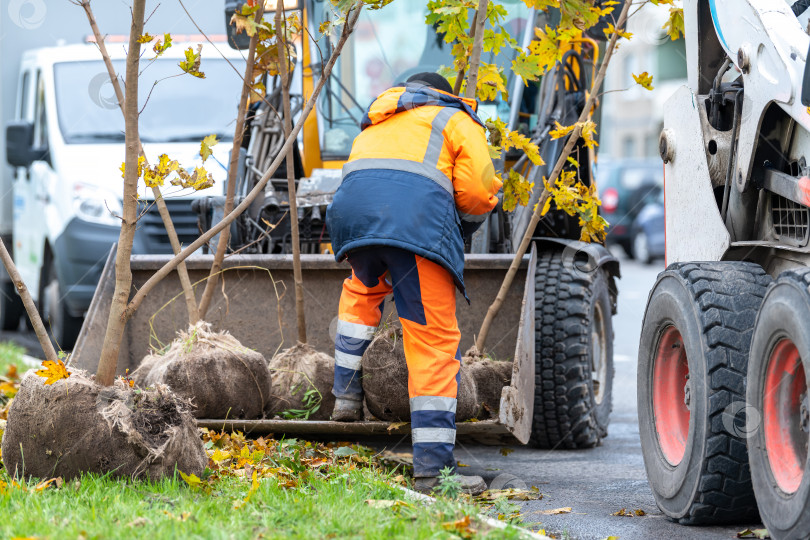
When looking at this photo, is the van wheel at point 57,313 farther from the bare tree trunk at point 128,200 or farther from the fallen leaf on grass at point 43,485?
the fallen leaf on grass at point 43,485

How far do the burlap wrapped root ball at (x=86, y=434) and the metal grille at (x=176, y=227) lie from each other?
4.33 m

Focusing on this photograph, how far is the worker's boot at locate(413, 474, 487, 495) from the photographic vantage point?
4.16m

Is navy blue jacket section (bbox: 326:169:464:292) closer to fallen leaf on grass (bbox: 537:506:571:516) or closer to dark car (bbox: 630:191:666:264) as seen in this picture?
fallen leaf on grass (bbox: 537:506:571:516)

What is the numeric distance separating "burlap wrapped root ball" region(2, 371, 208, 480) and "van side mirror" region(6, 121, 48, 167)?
5366mm

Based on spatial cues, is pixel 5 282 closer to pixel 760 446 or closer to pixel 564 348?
pixel 564 348

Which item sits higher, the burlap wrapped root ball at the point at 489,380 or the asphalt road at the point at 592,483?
the burlap wrapped root ball at the point at 489,380

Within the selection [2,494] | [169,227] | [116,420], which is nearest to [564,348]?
[169,227]

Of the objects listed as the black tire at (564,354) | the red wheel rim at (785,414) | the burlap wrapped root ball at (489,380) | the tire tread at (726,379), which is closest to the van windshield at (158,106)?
the black tire at (564,354)

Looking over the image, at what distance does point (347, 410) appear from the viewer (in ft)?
15.2

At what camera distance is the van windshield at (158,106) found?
8797 millimetres

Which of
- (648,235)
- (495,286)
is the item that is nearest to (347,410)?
(495,286)

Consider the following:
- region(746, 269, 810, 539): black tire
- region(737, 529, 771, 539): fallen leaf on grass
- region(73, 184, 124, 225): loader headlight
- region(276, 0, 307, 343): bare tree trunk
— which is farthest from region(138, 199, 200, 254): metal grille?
region(746, 269, 810, 539): black tire

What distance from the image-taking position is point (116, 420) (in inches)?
147

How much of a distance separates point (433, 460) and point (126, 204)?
1.49m
